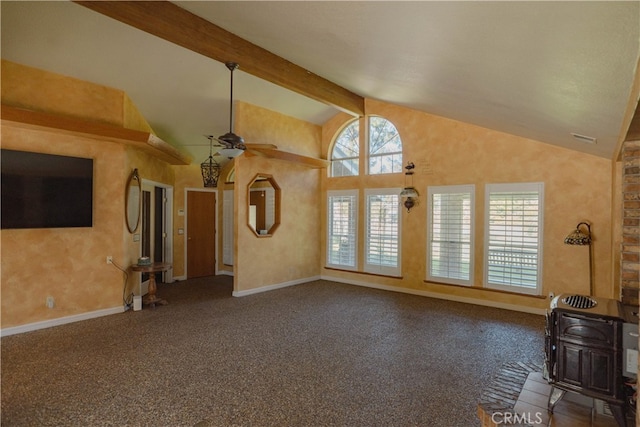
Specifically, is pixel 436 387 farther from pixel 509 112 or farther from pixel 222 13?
pixel 222 13

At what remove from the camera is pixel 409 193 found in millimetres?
6125

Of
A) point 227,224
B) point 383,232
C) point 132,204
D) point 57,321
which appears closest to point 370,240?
point 383,232

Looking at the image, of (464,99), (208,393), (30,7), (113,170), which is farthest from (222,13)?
(208,393)

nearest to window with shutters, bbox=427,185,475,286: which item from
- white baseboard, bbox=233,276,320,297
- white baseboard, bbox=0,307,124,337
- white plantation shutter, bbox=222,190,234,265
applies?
white baseboard, bbox=233,276,320,297

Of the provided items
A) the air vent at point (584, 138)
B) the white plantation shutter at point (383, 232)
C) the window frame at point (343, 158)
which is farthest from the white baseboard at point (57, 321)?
the air vent at point (584, 138)

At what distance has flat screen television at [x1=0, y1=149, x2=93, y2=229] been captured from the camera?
3975mm

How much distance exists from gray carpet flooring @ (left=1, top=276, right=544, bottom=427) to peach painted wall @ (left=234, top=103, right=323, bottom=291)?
119cm

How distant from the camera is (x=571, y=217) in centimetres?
477

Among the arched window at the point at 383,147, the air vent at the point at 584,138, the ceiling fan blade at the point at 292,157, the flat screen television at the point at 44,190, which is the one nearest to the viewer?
the air vent at the point at 584,138

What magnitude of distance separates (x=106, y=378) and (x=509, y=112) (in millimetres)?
4767

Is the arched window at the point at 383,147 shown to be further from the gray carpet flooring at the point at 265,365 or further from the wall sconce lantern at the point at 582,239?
the wall sconce lantern at the point at 582,239

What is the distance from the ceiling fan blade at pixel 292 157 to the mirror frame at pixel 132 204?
77.3 inches

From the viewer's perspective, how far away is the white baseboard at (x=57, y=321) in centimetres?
411

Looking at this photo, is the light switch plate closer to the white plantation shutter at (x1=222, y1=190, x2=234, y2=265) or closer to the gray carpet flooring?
the gray carpet flooring
